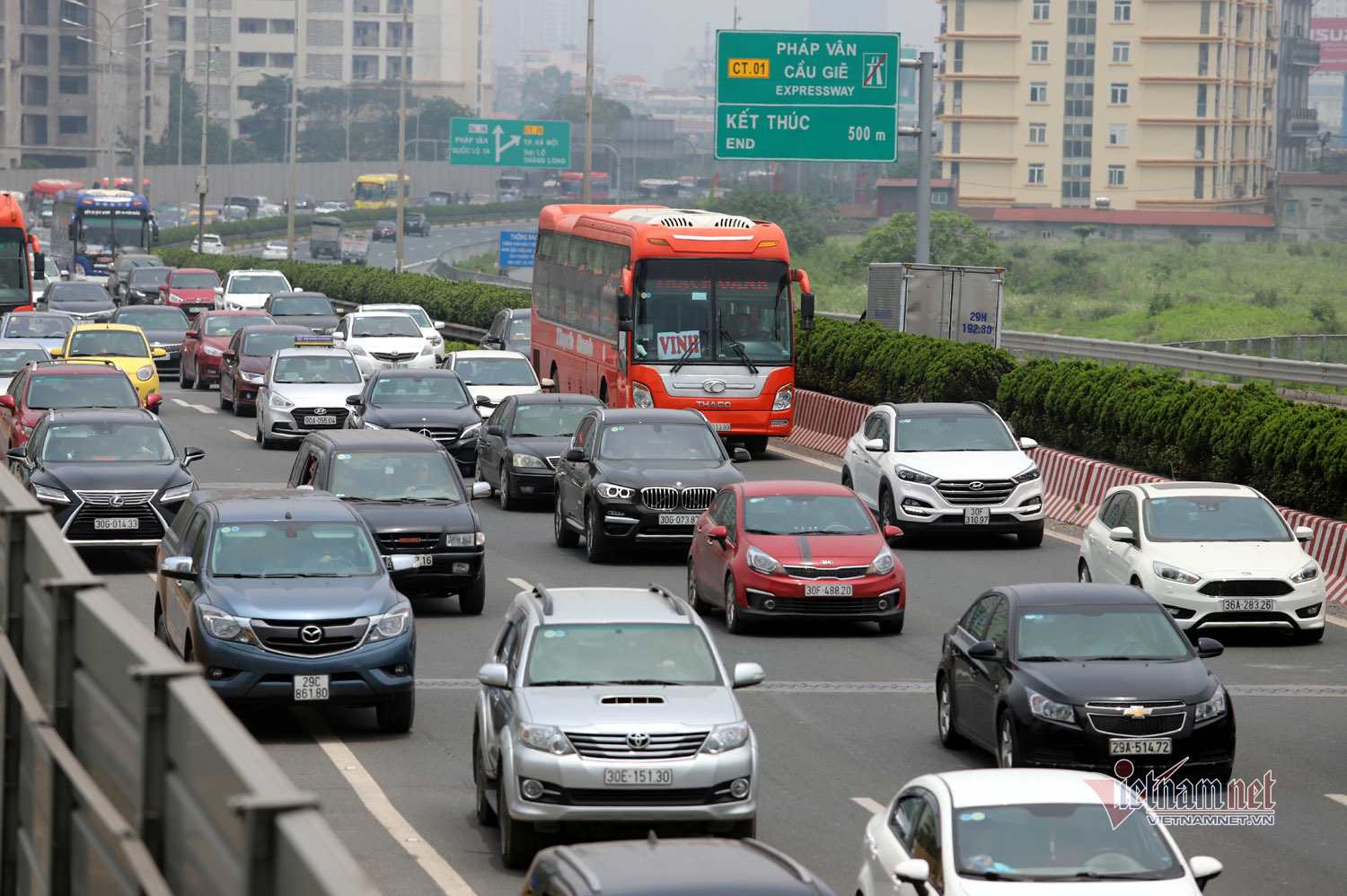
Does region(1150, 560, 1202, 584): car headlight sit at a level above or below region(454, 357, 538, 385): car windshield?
below

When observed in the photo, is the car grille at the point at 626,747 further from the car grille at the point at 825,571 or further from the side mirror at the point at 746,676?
the car grille at the point at 825,571

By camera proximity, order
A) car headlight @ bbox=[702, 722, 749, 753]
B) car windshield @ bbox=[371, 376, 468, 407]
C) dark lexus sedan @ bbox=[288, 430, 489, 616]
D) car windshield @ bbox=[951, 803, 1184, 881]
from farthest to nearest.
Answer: car windshield @ bbox=[371, 376, 468, 407] < dark lexus sedan @ bbox=[288, 430, 489, 616] < car headlight @ bbox=[702, 722, 749, 753] < car windshield @ bbox=[951, 803, 1184, 881]

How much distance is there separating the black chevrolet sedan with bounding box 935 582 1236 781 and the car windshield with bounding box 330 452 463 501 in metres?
7.30

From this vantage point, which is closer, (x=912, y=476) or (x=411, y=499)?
(x=411, y=499)

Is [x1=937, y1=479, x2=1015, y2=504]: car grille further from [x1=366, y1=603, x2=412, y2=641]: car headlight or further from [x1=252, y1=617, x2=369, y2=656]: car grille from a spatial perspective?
[x1=252, y1=617, x2=369, y2=656]: car grille

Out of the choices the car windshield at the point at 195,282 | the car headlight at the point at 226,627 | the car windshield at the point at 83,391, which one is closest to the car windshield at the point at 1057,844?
the car headlight at the point at 226,627

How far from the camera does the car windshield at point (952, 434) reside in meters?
25.0

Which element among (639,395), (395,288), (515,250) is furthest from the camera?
(515,250)

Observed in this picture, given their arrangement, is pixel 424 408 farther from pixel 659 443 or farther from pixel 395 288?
pixel 395 288

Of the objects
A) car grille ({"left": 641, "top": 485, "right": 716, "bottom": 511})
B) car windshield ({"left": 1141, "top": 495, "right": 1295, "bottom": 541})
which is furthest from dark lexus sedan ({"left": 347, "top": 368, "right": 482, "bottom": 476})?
car windshield ({"left": 1141, "top": 495, "right": 1295, "bottom": 541})

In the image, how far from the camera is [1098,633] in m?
13.4

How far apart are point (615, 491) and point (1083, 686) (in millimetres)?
10478

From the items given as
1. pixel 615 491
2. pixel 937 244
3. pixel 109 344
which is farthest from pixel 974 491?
pixel 937 244

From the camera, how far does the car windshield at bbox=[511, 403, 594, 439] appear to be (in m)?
27.6
